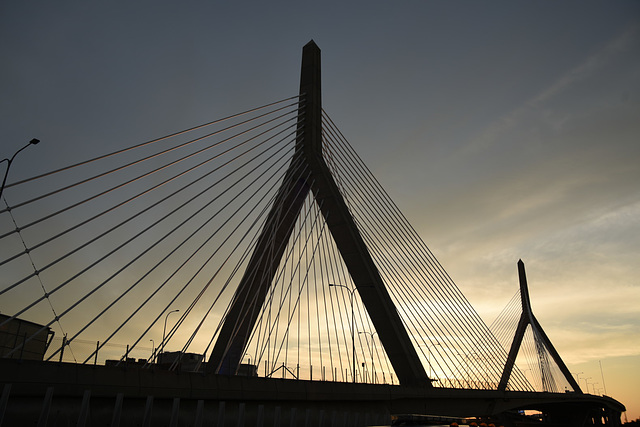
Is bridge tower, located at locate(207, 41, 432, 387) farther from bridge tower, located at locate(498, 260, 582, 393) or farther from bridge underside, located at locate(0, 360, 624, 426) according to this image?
bridge tower, located at locate(498, 260, 582, 393)

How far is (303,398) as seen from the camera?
17.0m

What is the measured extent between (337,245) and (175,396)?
1488 cm

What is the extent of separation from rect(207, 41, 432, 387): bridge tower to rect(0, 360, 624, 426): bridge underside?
246 cm

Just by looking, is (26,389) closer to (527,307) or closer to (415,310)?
(415,310)

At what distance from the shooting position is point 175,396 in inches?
506

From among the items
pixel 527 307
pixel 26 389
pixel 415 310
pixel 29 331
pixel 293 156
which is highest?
pixel 527 307

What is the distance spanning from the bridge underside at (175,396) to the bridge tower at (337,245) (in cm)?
246

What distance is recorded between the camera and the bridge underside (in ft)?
34.0

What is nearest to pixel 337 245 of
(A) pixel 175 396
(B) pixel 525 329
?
(A) pixel 175 396

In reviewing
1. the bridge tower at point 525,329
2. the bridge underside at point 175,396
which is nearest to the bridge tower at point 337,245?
the bridge underside at point 175,396

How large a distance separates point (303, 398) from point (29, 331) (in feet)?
67.3

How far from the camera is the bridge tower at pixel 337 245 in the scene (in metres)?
25.2

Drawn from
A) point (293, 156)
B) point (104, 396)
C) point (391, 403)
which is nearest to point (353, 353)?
point (391, 403)

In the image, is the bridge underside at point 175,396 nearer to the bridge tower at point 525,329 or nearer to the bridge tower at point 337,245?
the bridge tower at point 337,245
